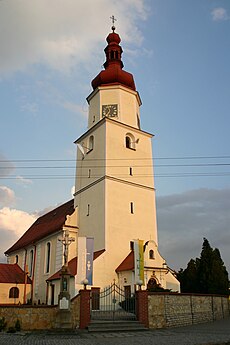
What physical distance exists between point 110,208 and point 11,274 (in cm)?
1183

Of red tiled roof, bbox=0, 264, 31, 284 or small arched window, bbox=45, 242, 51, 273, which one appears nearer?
small arched window, bbox=45, 242, 51, 273

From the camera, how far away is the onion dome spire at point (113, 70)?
1154 inches

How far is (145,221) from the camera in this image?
1006 inches

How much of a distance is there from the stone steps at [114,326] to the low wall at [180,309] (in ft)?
2.64

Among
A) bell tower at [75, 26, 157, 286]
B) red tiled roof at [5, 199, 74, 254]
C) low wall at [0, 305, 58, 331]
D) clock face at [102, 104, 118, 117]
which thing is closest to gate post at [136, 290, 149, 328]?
low wall at [0, 305, 58, 331]

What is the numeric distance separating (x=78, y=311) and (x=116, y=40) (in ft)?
79.8

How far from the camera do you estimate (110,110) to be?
92.7ft

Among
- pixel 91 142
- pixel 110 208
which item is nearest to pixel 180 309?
pixel 110 208

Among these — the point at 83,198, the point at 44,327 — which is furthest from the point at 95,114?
the point at 44,327

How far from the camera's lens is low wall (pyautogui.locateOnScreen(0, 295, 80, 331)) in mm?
14453

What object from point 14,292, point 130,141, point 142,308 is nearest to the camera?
point 142,308

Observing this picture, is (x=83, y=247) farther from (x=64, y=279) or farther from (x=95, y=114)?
(x=95, y=114)

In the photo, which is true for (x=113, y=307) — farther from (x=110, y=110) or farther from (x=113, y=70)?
(x=113, y=70)

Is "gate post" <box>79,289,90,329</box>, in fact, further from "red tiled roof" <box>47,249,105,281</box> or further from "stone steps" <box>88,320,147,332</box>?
"red tiled roof" <box>47,249,105,281</box>
